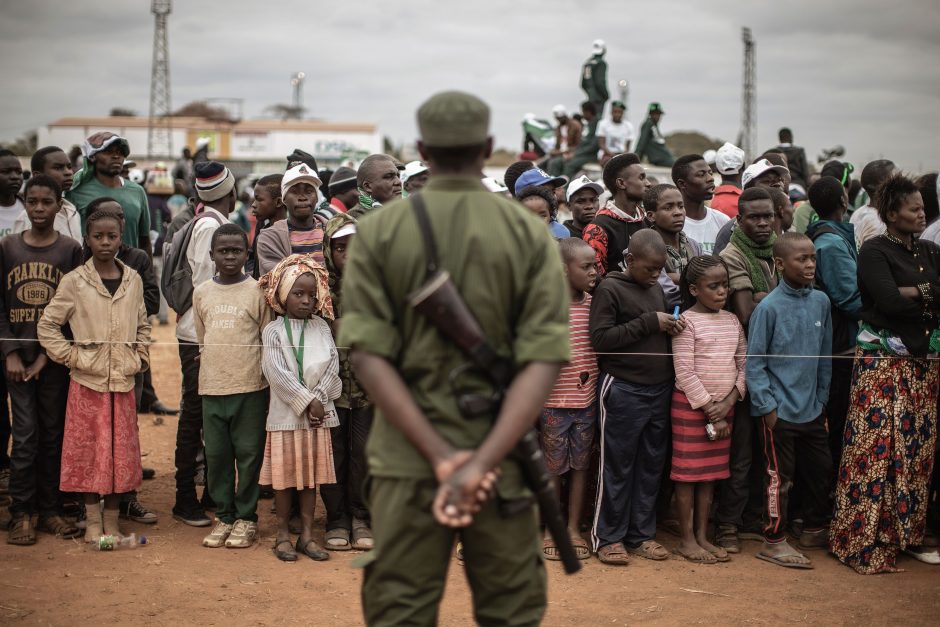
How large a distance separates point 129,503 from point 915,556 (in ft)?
17.1

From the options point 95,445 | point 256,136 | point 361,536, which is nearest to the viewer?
point 95,445

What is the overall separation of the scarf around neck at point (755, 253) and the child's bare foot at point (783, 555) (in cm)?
164

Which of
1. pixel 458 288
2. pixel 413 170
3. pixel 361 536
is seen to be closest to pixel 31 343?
pixel 361 536

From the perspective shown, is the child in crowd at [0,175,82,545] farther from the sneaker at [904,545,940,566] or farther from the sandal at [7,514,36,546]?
the sneaker at [904,545,940,566]

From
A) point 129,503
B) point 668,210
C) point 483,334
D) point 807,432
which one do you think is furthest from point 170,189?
point 483,334

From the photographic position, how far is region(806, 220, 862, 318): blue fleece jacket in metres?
5.98

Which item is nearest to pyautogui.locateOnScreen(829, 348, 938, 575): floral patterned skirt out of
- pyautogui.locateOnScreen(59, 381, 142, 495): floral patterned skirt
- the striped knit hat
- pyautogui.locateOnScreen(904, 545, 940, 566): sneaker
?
pyautogui.locateOnScreen(904, 545, 940, 566): sneaker

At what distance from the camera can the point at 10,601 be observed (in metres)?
4.87

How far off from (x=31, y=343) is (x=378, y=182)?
8.29 feet

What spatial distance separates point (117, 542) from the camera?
5.71 meters

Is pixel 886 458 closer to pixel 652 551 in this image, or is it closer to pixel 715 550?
pixel 715 550

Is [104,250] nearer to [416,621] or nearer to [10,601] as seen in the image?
[10,601]

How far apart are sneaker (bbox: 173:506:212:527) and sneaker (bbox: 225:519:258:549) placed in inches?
17.3

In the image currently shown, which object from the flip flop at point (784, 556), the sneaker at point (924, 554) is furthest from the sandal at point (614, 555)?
the sneaker at point (924, 554)
